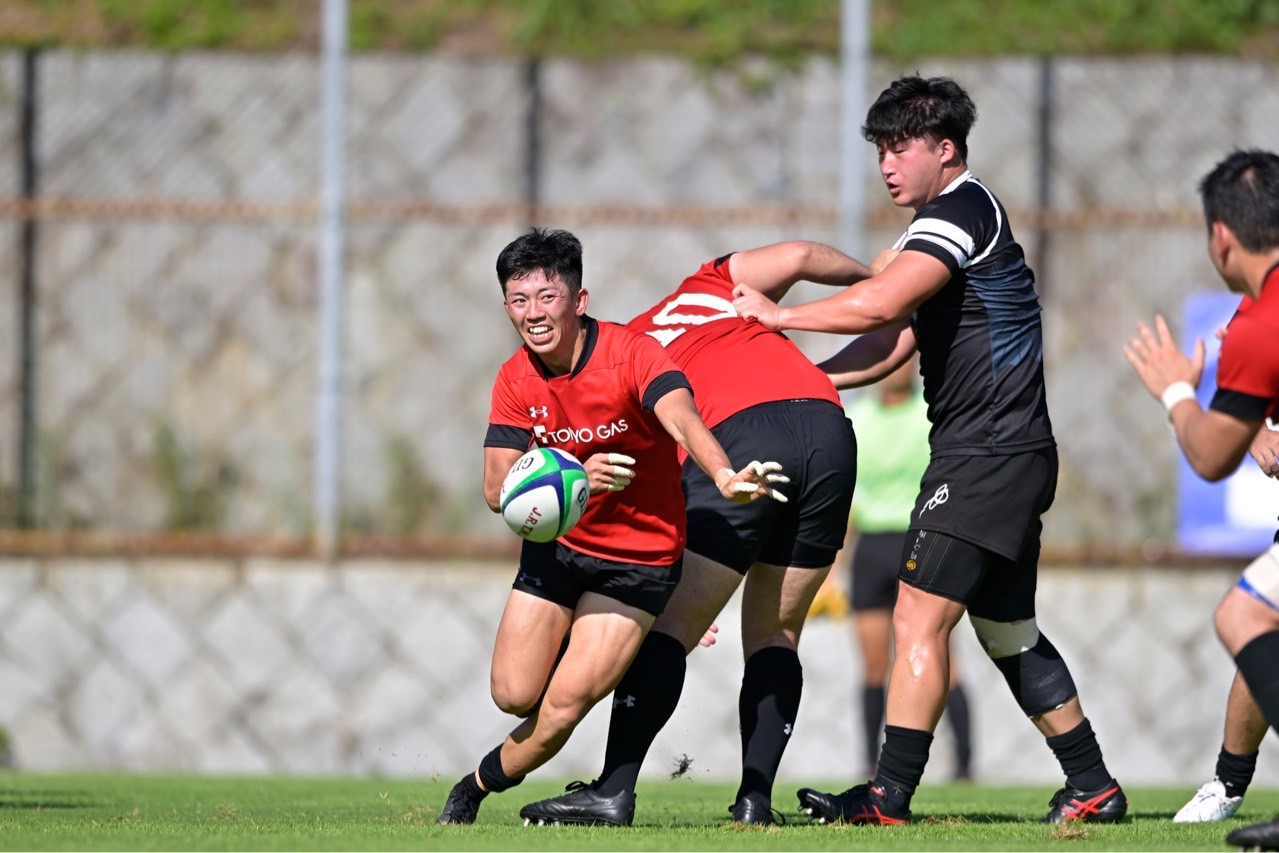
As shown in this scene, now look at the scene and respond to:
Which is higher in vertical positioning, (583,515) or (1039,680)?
(583,515)

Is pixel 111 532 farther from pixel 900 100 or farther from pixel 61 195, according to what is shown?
pixel 900 100

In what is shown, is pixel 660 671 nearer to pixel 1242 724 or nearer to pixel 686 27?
pixel 1242 724

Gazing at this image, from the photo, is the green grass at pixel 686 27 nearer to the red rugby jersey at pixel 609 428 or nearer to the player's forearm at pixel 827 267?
the player's forearm at pixel 827 267

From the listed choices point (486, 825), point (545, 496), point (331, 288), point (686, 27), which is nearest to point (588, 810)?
point (486, 825)

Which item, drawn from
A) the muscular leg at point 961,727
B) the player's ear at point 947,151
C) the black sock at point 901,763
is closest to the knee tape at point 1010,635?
the black sock at point 901,763

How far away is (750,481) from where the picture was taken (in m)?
5.32

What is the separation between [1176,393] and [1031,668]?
160 cm

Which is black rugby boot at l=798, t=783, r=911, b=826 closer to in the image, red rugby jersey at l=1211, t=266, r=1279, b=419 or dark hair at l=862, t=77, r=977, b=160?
red rugby jersey at l=1211, t=266, r=1279, b=419

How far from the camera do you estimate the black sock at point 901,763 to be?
6055 millimetres

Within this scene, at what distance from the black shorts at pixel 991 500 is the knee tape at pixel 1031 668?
15.2 inches

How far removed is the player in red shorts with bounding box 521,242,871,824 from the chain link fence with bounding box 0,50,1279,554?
21.1 ft

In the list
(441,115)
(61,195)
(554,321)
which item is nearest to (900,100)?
(554,321)

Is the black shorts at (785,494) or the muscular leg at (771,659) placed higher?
the black shorts at (785,494)

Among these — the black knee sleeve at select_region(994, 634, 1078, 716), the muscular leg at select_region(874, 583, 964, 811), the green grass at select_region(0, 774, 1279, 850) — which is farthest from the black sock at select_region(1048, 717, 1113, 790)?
the muscular leg at select_region(874, 583, 964, 811)
